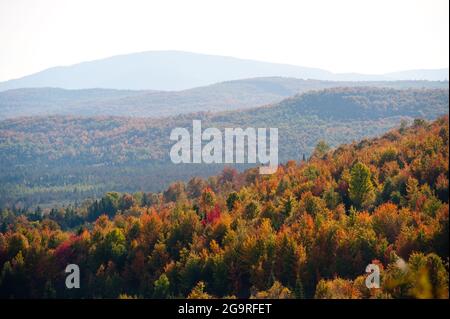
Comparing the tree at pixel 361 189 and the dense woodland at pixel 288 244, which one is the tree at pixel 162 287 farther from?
the tree at pixel 361 189

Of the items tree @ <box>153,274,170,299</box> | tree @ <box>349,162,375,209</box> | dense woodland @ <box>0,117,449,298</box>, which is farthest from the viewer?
tree @ <box>349,162,375,209</box>

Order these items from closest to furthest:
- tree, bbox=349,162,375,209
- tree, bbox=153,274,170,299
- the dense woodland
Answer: the dense woodland < tree, bbox=153,274,170,299 < tree, bbox=349,162,375,209

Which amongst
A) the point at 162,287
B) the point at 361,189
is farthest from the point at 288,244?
the point at 361,189

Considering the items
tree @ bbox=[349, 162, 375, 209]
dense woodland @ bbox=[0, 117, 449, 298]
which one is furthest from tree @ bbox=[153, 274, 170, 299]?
tree @ bbox=[349, 162, 375, 209]

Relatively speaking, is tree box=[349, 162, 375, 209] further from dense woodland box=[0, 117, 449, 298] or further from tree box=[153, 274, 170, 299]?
tree box=[153, 274, 170, 299]

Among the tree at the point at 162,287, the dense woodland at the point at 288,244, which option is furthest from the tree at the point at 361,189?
the tree at the point at 162,287
